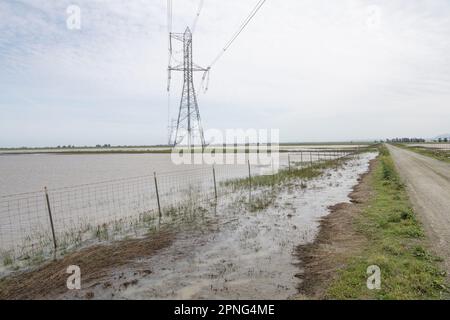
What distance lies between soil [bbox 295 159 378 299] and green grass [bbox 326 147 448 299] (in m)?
0.25

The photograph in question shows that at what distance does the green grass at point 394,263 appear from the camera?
6.55 meters

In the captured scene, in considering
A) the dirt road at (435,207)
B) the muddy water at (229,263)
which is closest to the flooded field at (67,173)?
the muddy water at (229,263)

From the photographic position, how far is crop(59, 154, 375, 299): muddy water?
23.8ft

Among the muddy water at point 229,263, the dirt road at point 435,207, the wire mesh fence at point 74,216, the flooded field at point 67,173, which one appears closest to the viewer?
the muddy water at point 229,263

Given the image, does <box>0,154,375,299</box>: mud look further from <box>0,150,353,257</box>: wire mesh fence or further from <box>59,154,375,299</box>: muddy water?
<box>0,150,353,257</box>: wire mesh fence

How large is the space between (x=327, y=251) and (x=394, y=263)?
1974 mm

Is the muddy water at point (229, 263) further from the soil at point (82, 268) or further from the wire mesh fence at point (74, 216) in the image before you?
the wire mesh fence at point (74, 216)

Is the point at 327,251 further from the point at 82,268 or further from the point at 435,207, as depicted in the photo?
the point at 435,207

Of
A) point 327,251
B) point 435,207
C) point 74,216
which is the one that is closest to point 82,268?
point 327,251

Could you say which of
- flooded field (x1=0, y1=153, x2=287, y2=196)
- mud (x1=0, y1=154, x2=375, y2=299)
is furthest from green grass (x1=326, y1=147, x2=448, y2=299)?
flooded field (x1=0, y1=153, x2=287, y2=196)

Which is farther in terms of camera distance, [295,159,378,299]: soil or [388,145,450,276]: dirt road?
[388,145,450,276]: dirt road

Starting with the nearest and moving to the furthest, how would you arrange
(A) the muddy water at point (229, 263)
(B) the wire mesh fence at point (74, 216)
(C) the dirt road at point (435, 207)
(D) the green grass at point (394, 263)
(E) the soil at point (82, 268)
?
(D) the green grass at point (394, 263)
(A) the muddy water at point (229, 263)
(E) the soil at point (82, 268)
(C) the dirt road at point (435, 207)
(B) the wire mesh fence at point (74, 216)

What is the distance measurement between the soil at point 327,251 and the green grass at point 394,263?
25 centimetres
